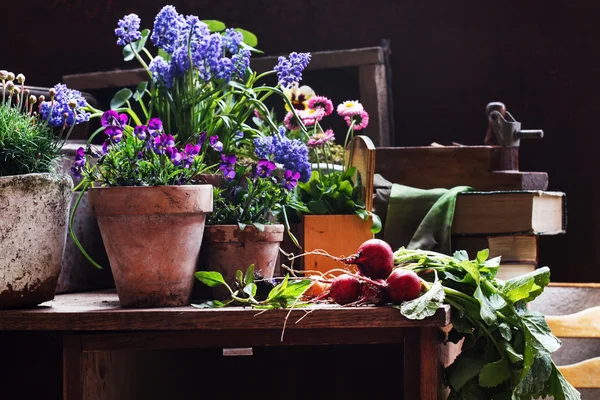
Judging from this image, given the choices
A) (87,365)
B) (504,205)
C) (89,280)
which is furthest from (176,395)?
(504,205)

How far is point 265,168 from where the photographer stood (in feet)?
4.86

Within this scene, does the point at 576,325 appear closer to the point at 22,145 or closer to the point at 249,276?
the point at 249,276

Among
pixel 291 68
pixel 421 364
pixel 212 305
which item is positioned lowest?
pixel 421 364

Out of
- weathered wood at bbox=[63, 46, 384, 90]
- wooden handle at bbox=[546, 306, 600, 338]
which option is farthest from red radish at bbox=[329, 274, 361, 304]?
weathered wood at bbox=[63, 46, 384, 90]

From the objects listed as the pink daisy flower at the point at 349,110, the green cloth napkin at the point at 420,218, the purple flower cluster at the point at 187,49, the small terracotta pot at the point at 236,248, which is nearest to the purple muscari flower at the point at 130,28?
the purple flower cluster at the point at 187,49

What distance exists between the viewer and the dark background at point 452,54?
8.96 feet

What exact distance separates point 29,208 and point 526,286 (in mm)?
891

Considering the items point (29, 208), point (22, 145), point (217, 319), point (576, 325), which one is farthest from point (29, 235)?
point (576, 325)

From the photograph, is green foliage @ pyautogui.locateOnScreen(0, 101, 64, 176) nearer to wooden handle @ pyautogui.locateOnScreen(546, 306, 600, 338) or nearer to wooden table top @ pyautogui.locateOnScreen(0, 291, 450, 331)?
wooden table top @ pyautogui.locateOnScreen(0, 291, 450, 331)

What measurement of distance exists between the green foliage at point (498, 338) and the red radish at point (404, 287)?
0.09 ft

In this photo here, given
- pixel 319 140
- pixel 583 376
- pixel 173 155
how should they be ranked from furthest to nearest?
pixel 583 376, pixel 319 140, pixel 173 155

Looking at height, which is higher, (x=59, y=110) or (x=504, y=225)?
(x=59, y=110)

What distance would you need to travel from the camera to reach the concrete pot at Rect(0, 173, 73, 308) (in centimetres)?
132

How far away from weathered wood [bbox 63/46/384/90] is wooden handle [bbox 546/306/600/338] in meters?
0.99
